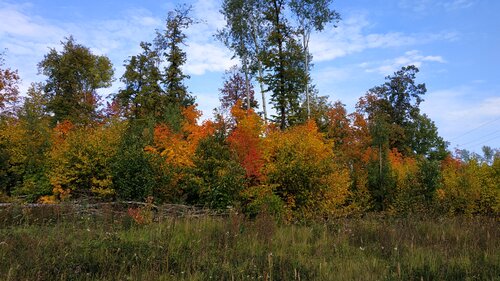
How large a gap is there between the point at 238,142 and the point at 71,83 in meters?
26.8

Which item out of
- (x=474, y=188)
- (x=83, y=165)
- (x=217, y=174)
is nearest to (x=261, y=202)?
(x=217, y=174)

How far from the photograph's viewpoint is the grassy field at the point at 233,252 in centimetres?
486

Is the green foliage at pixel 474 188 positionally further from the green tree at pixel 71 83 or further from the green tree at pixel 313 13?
the green tree at pixel 71 83

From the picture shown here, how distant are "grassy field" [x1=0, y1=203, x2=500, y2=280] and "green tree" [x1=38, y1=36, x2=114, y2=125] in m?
26.2

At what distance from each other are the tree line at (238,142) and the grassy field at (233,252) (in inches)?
131

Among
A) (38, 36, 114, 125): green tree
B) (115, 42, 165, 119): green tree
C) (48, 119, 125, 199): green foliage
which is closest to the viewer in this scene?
(48, 119, 125, 199): green foliage

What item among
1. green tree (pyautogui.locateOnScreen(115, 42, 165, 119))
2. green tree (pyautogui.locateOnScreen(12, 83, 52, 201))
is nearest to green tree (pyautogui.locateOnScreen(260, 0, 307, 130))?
green tree (pyautogui.locateOnScreen(115, 42, 165, 119))

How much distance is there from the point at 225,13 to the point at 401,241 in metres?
24.8

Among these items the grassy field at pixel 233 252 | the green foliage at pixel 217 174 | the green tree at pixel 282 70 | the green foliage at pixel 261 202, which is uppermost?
the green tree at pixel 282 70

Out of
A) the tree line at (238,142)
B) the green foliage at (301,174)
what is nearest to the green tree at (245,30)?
the tree line at (238,142)

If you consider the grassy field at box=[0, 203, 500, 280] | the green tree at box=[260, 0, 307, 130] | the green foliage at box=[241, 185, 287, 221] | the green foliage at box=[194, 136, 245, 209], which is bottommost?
the grassy field at box=[0, 203, 500, 280]

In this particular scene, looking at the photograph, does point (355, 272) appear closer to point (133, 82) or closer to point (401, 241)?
point (401, 241)

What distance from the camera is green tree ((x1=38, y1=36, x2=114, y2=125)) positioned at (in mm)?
32062

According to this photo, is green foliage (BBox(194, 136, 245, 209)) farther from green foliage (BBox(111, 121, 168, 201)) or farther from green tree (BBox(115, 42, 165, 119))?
green tree (BBox(115, 42, 165, 119))
